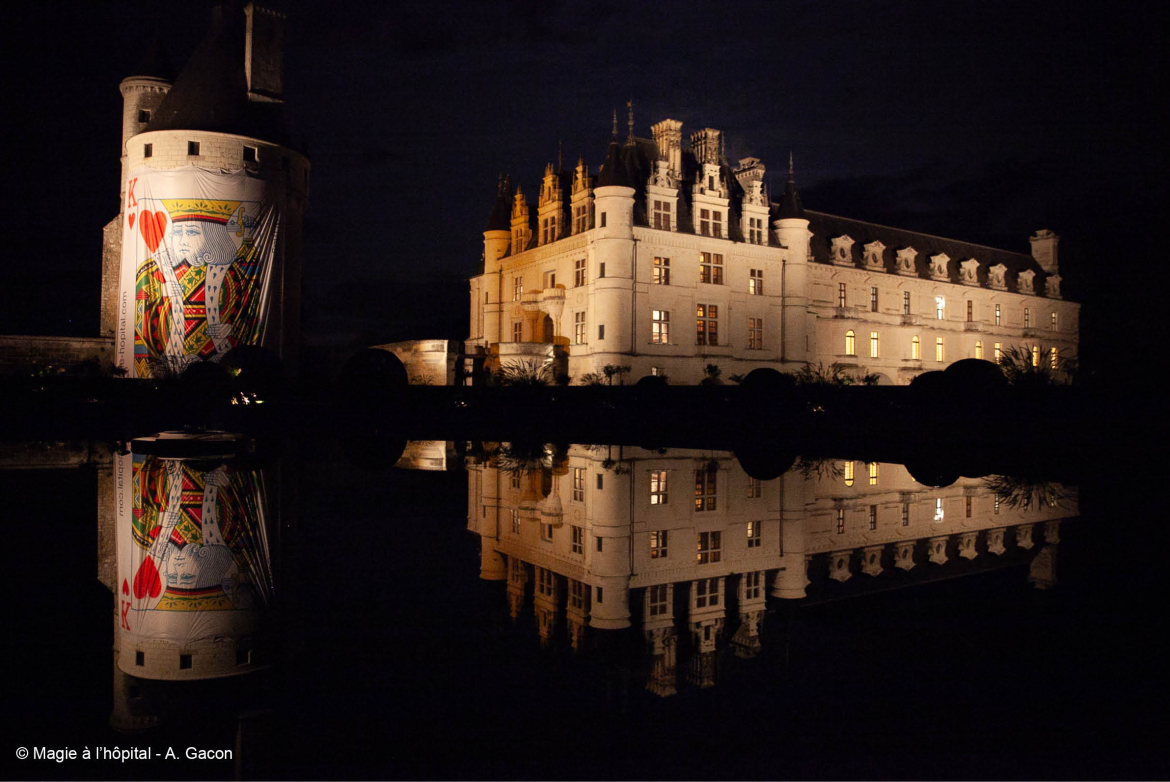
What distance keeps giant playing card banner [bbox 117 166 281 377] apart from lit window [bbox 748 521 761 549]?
90.1ft

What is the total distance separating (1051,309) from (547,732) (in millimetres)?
62958

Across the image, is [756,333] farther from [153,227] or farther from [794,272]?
[153,227]

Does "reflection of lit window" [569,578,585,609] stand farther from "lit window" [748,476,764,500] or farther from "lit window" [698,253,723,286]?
"lit window" [698,253,723,286]

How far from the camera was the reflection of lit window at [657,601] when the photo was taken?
467 centimetres

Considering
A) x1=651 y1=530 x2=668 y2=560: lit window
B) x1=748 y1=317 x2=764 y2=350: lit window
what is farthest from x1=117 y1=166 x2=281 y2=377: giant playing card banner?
x1=651 y1=530 x2=668 y2=560: lit window

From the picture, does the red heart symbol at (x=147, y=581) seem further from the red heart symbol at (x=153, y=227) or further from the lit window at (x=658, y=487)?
the red heart symbol at (x=153, y=227)

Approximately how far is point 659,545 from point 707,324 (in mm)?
31789

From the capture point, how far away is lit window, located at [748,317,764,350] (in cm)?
3916

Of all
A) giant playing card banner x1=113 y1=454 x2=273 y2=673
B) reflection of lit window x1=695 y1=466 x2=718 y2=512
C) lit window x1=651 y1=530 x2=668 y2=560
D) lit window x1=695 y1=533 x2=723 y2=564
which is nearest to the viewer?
giant playing card banner x1=113 y1=454 x2=273 y2=673

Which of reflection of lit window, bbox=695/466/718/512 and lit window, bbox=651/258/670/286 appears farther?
lit window, bbox=651/258/670/286

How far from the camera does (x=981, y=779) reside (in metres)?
2.63

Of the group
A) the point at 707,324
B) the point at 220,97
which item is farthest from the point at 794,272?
the point at 220,97

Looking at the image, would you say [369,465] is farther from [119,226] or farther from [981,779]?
[119,226]

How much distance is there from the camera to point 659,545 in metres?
6.86
